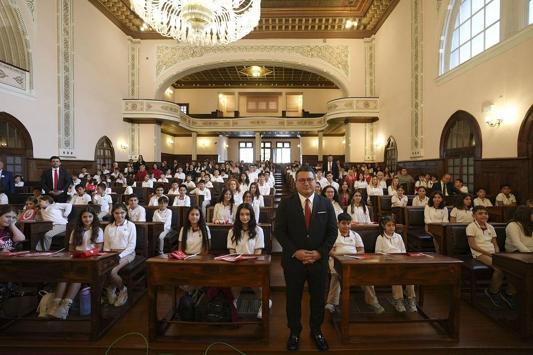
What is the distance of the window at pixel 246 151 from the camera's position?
87.7 feet

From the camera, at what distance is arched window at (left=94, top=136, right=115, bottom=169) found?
13464mm

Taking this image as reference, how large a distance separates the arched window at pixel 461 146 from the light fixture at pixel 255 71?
1354cm

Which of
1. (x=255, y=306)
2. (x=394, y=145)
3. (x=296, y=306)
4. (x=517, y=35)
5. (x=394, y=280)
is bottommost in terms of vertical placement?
(x=255, y=306)

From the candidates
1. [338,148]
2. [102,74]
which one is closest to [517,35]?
[102,74]

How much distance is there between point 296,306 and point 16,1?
11906 millimetres

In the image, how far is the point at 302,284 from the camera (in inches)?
110

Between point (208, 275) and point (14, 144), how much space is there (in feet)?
32.5

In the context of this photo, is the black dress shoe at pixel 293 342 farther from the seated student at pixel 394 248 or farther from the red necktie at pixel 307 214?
the seated student at pixel 394 248

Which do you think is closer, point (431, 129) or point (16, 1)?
point (16, 1)

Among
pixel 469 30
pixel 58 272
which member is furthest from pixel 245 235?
pixel 469 30

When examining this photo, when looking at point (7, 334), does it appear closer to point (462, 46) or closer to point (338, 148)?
point (462, 46)

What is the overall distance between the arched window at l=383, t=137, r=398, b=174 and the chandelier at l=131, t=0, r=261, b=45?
27.5ft

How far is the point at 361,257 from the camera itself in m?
3.09

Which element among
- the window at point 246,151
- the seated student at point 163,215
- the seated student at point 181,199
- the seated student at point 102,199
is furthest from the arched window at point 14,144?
the window at point 246,151
